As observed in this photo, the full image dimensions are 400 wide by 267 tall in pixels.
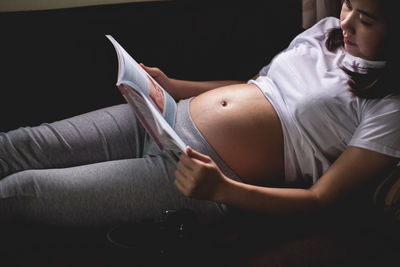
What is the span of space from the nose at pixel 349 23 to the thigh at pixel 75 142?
25.9 inches

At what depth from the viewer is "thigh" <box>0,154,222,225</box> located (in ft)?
3.23

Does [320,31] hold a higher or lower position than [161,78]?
higher

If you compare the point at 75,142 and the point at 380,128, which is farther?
the point at 75,142

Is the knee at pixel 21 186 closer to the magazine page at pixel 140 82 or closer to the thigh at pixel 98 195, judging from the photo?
the thigh at pixel 98 195

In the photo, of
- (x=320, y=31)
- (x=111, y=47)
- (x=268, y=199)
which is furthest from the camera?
(x=111, y=47)

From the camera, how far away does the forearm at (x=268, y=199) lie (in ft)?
3.12

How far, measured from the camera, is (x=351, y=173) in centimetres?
98

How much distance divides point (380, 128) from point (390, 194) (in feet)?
0.57

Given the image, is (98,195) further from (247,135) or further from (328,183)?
(328,183)

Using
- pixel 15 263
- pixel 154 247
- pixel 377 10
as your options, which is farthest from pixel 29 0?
pixel 377 10

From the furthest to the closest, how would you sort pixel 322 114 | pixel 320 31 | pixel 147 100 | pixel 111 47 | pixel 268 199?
1. pixel 111 47
2. pixel 320 31
3. pixel 322 114
4. pixel 268 199
5. pixel 147 100

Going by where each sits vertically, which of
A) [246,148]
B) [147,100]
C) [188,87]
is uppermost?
[147,100]

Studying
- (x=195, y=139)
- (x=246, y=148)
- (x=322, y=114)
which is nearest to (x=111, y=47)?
(x=195, y=139)

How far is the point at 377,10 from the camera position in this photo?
38.0 inches
